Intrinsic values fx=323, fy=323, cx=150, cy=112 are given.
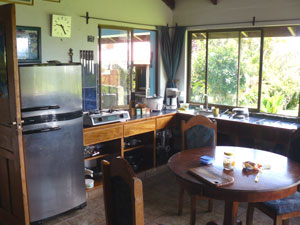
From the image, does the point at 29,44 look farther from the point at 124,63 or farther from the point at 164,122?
the point at 164,122

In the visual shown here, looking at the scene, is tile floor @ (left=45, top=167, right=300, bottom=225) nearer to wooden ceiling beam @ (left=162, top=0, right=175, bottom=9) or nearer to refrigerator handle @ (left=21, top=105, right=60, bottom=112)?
Result: refrigerator handle @ (left=21, top=105, right=60, bottom=112)

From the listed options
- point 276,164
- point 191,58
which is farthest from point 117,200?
point 191,58

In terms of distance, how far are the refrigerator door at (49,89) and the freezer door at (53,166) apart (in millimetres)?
143

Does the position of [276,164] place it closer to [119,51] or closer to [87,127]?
[87,127]

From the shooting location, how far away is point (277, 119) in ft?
13.4

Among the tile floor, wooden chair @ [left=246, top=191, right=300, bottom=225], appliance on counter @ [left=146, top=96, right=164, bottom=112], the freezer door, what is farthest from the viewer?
appliance on counter @ [left=146, top=96, right=164, bottom=112]

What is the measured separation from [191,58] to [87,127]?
2261 millimetres

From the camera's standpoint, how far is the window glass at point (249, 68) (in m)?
4.33

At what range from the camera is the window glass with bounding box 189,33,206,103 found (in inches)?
192

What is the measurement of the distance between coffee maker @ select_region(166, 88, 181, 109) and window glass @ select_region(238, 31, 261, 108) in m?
0.91

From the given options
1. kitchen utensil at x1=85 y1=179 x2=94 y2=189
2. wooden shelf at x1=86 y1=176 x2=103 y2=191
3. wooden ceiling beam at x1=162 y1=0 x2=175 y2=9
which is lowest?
wooden shelf at x1=86 y1=176 x2=103 y2=191

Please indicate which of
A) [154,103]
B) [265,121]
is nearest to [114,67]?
[154,103]

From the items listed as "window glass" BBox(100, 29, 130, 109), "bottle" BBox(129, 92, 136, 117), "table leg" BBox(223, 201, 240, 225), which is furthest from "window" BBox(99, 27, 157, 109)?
"table leg" BBox(223, 201, 240, 225)

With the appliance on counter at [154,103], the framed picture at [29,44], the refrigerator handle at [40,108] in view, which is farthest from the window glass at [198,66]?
the refrigerator handle at [40,108]
